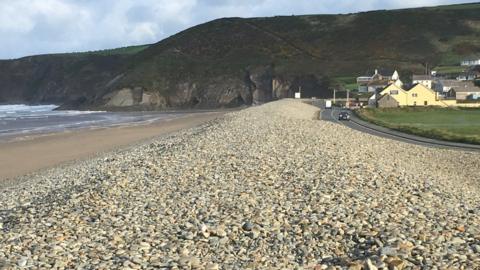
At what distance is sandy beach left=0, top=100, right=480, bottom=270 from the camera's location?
10.8m

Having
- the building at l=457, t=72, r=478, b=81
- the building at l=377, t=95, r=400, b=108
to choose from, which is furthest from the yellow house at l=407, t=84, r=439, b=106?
the building at l=457, t=72, r=478, b=81

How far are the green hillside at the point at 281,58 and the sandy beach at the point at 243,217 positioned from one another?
411 feet

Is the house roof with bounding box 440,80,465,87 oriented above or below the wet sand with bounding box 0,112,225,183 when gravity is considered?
above

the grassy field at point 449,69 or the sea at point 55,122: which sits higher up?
the grassy field at point 449,69

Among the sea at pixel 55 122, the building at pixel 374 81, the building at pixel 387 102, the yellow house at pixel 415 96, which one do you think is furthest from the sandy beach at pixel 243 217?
the building at pixel 374 81

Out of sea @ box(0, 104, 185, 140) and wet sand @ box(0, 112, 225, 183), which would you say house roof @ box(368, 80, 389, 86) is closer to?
sea @ box(0, 104, 185, 140)

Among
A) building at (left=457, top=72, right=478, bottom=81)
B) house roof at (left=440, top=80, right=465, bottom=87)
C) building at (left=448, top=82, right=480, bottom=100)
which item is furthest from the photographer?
building at (left=457, top=72, right=478, bottom=81)

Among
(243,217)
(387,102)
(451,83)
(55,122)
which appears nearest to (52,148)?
(243,217)

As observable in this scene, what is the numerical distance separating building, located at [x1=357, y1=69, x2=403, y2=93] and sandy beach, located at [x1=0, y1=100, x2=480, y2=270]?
372 ft

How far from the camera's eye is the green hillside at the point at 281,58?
153m

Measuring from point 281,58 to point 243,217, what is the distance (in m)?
160

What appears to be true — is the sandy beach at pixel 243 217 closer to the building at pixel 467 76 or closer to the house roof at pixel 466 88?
the house roof at pixel 466 88

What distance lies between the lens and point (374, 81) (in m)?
138

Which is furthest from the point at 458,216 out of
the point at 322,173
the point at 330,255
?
the point at 322,173
